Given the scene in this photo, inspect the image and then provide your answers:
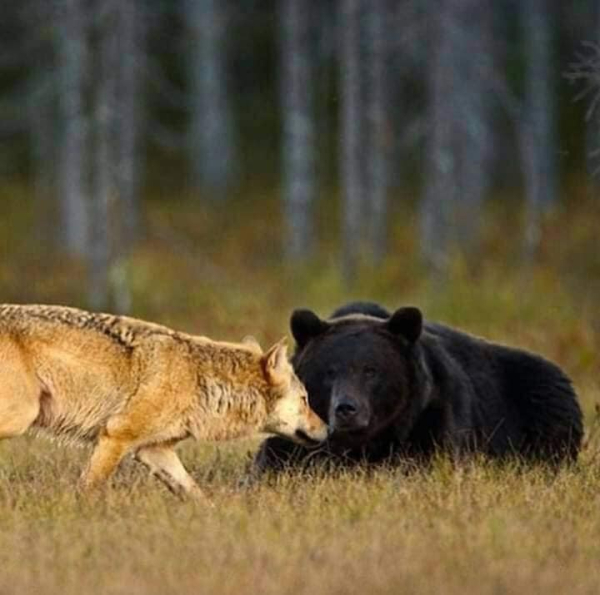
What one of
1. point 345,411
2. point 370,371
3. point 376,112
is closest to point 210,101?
point 376,112

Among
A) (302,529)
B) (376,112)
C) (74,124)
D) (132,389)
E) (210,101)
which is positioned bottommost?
(210,101)

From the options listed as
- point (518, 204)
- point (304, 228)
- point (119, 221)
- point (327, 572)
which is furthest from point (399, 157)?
point (327, 572)

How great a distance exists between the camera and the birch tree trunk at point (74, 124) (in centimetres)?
2430

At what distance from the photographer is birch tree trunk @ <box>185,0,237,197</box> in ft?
139

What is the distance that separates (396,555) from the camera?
7.64 meters

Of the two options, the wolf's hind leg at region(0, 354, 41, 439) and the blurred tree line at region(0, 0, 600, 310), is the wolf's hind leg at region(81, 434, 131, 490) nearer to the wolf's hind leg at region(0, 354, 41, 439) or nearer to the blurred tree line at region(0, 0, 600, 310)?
the wolf's hind leg at region(0, 354, 41, 439)

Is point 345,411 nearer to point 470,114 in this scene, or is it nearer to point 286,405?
point 286,405

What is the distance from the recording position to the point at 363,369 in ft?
33.6

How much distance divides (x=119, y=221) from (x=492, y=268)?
5.90m

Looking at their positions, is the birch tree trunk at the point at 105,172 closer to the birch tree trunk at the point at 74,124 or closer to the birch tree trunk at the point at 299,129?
the birch tree trunk at the point at 74,124

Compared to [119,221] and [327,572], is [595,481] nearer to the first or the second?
[327,572]

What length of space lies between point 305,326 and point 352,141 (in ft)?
49.4

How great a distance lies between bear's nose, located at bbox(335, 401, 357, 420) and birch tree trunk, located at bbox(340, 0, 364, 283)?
551 inches

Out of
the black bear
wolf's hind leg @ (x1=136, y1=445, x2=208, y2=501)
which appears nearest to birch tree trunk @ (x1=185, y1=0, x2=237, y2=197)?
the black bear
